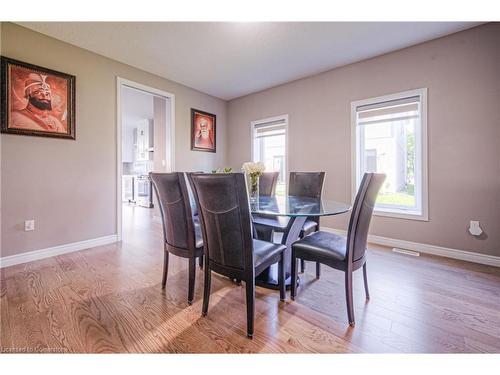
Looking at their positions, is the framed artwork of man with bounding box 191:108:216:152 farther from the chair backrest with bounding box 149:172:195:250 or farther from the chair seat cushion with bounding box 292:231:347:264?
the chair seat cushion with bounding box 292:231:347:264

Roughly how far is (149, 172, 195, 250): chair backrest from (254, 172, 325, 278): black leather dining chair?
69 cm

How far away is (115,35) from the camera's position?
257cm

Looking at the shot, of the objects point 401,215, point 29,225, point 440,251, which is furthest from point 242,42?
point 440,251

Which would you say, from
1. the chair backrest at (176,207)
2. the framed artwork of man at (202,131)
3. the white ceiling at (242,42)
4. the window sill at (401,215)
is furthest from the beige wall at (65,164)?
the window sill at (401,215)

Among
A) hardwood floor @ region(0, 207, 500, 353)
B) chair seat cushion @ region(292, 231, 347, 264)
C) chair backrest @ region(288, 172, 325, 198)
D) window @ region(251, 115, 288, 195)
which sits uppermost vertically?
window @ region(251, 115, 288, 195)

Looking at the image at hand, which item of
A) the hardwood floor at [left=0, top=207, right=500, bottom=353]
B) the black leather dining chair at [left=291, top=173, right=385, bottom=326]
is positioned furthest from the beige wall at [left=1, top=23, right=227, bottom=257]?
the black leather dining chair at [left=291, top=173, right=385, bottom=326]

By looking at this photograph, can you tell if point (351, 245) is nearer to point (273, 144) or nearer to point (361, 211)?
point (361, 211)

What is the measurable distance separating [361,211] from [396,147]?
220 cm

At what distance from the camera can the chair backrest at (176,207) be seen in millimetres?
1641

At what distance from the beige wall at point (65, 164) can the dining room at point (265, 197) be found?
1 cm

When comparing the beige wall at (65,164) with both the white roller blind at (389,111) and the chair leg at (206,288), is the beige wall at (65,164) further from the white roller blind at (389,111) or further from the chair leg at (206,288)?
the white roller blind at (389,111)

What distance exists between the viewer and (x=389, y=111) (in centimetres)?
304

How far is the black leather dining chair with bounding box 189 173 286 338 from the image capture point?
50.7 inches
